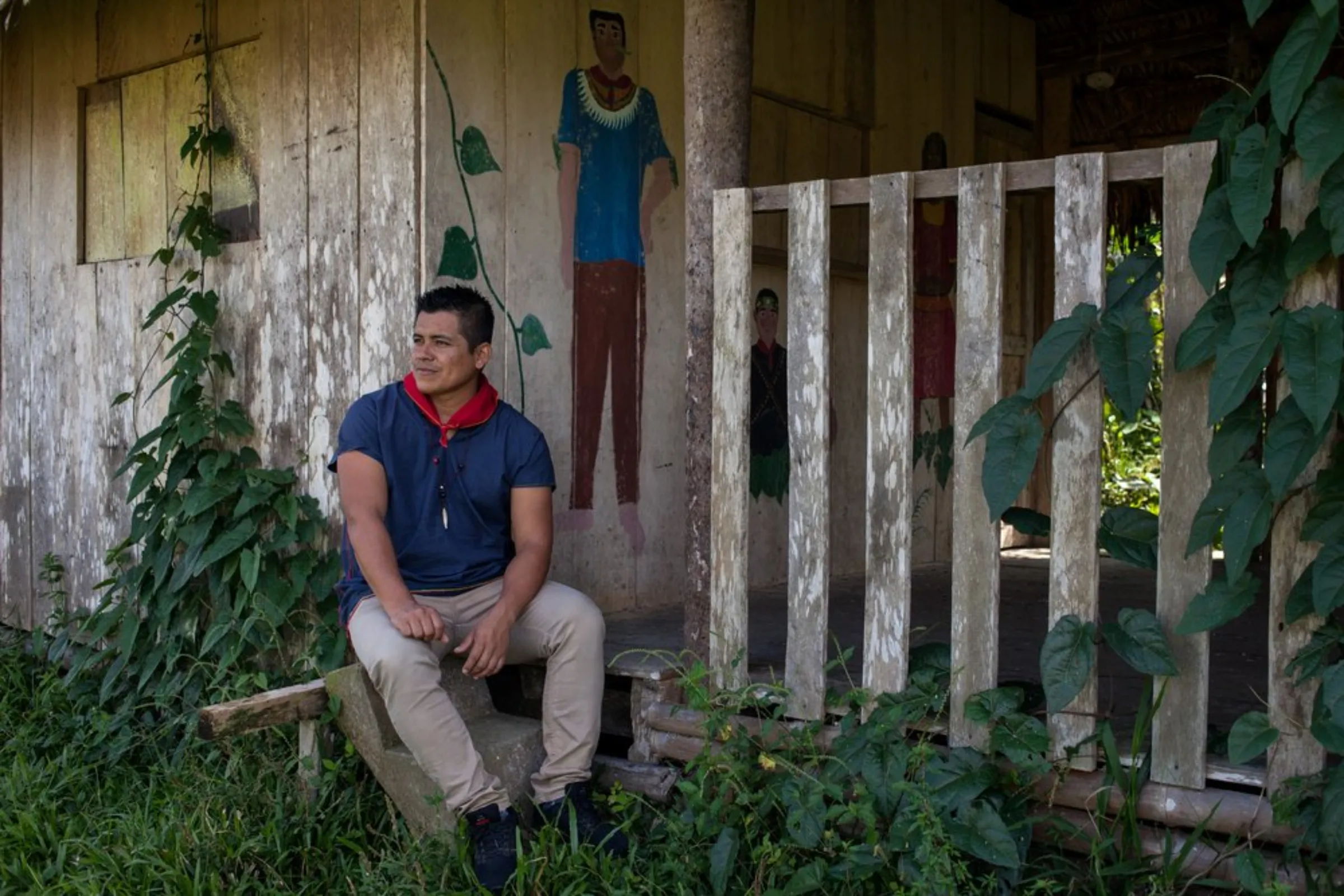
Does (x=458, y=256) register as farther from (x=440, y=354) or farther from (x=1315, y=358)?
(x=1315, y=358)

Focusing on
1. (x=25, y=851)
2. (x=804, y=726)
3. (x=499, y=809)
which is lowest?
(x=25, y=851)

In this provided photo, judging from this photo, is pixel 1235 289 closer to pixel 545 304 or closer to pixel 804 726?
pixel 804 726

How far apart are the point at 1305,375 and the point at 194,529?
11.3ft

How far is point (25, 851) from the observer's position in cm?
387

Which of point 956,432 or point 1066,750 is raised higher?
point 956,432

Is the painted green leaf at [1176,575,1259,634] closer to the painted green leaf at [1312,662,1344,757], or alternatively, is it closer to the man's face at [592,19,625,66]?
the painted green leaf at [1312,662,1344,757]

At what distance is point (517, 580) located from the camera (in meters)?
3.65

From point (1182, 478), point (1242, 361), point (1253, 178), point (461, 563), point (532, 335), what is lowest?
point (461, 563)

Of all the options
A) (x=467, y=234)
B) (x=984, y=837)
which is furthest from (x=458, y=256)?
(x=984, y=837)

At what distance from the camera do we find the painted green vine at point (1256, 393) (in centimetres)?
254

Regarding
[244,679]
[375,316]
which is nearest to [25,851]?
[244,679]

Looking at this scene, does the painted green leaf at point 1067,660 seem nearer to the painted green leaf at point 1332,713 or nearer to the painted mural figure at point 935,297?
the painted green leaf at point 1332,713

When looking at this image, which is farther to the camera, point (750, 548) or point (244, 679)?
point (750, 548)

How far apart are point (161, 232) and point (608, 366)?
1.90m
